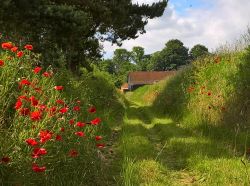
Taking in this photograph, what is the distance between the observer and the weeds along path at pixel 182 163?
6.28m

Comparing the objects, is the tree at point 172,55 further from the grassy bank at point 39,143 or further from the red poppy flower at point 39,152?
the red poppy flower at point 39,152

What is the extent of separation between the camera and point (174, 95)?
1719 centimetres

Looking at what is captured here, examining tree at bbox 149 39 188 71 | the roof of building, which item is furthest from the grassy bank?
tree at bbox 149 39 188 71

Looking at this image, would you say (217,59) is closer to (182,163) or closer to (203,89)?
(203,89)

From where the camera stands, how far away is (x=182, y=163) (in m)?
7.74

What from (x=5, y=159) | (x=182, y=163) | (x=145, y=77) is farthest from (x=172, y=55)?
(x=5, y=159)

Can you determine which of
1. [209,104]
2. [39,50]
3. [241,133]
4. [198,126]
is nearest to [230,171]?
[241,133]

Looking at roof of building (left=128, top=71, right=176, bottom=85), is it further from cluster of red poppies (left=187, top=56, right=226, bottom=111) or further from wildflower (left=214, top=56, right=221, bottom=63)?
cluster of red poppies (left=187, top=56, right=226, bottom=111)

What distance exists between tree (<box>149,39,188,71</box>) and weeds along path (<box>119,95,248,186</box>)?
10378 centimetres

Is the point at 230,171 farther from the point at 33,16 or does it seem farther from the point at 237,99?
the point at 33,16

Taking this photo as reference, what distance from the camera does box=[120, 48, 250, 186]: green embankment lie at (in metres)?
6.60

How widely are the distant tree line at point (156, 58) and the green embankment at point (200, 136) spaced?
86.9 m

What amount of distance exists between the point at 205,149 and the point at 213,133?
1888mm

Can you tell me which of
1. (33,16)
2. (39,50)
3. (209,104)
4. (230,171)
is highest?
(33,16)
